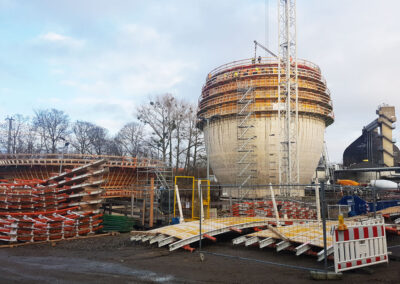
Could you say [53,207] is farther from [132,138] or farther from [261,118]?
[132,138]

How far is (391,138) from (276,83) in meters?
40.0

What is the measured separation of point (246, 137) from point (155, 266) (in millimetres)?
20922

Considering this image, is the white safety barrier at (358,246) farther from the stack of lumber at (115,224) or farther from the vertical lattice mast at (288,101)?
the vertical lattice mast at (288,101)

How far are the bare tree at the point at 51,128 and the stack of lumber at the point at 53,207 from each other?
35325 mm

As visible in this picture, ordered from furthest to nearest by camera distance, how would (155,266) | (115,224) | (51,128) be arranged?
(51,128), (115,224), (155,266)

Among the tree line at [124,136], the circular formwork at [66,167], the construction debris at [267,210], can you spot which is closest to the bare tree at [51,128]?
the tree line at [124,136]

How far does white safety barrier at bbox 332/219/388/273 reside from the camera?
6.12m

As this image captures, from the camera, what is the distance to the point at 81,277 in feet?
21.6

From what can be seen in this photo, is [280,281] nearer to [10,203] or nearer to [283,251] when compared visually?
[283,251]

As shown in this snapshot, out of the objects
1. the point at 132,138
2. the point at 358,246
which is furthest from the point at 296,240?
the point at 132,138

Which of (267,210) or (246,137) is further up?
(246,137)

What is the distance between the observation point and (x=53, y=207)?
12.7m

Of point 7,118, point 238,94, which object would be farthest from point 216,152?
point 7,118

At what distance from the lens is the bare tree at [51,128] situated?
45.8 meters
